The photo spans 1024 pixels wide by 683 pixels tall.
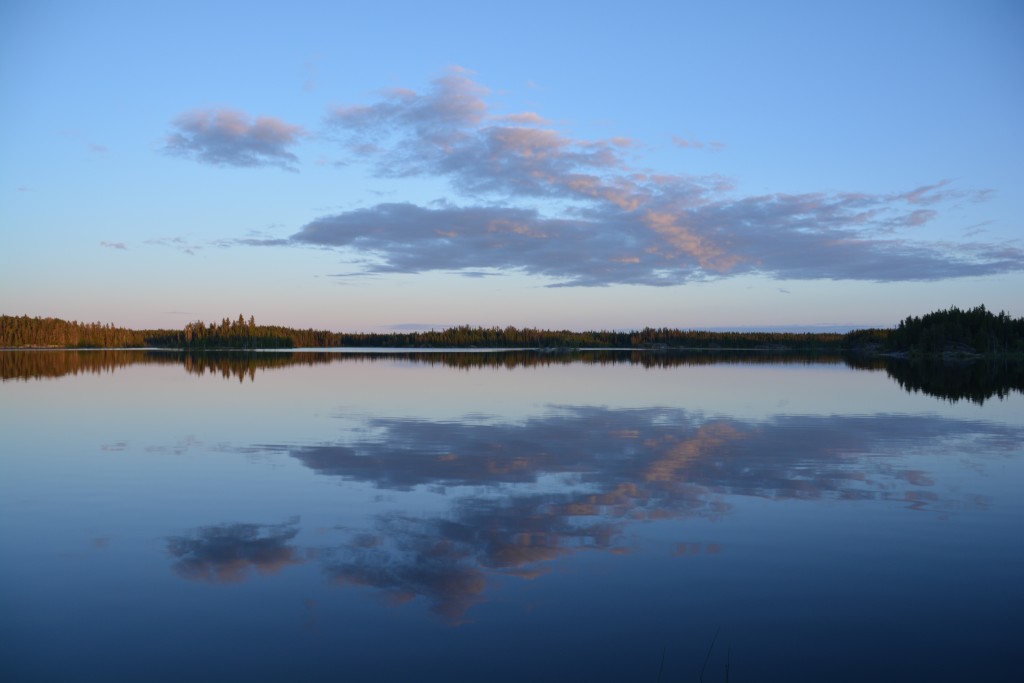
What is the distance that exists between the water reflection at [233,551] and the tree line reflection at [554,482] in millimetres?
40

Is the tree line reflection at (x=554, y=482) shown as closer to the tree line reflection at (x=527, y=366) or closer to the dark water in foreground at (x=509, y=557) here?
the dark water in foreground at (x=509, y=557)

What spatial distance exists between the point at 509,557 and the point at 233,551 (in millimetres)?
5240

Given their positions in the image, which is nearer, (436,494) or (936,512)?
(936,512)

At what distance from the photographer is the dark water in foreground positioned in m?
9.06

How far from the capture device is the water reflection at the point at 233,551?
1181 cm

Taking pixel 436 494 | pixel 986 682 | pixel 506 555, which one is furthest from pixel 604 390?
pixel 986 682

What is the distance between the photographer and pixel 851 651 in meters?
9.12

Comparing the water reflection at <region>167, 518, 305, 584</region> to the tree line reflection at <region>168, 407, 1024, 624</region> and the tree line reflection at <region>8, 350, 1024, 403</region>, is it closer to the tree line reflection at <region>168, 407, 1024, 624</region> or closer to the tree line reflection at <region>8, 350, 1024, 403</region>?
the tree line reflection at <region>168, 407, 1024, 624</region>

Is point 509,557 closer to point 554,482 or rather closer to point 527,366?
point 554,482

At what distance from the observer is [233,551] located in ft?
42.2

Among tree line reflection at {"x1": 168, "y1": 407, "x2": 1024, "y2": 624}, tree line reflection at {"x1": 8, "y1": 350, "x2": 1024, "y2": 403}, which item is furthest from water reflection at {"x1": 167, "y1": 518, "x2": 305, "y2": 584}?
tree line reflection at {"x1": 8, "y1": 350, "x2": 1024, "y2": 403}

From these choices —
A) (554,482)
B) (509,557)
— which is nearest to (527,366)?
(554,482)

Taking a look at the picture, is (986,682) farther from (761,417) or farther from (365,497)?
(761,417)

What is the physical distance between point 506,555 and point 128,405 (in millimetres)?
34473
